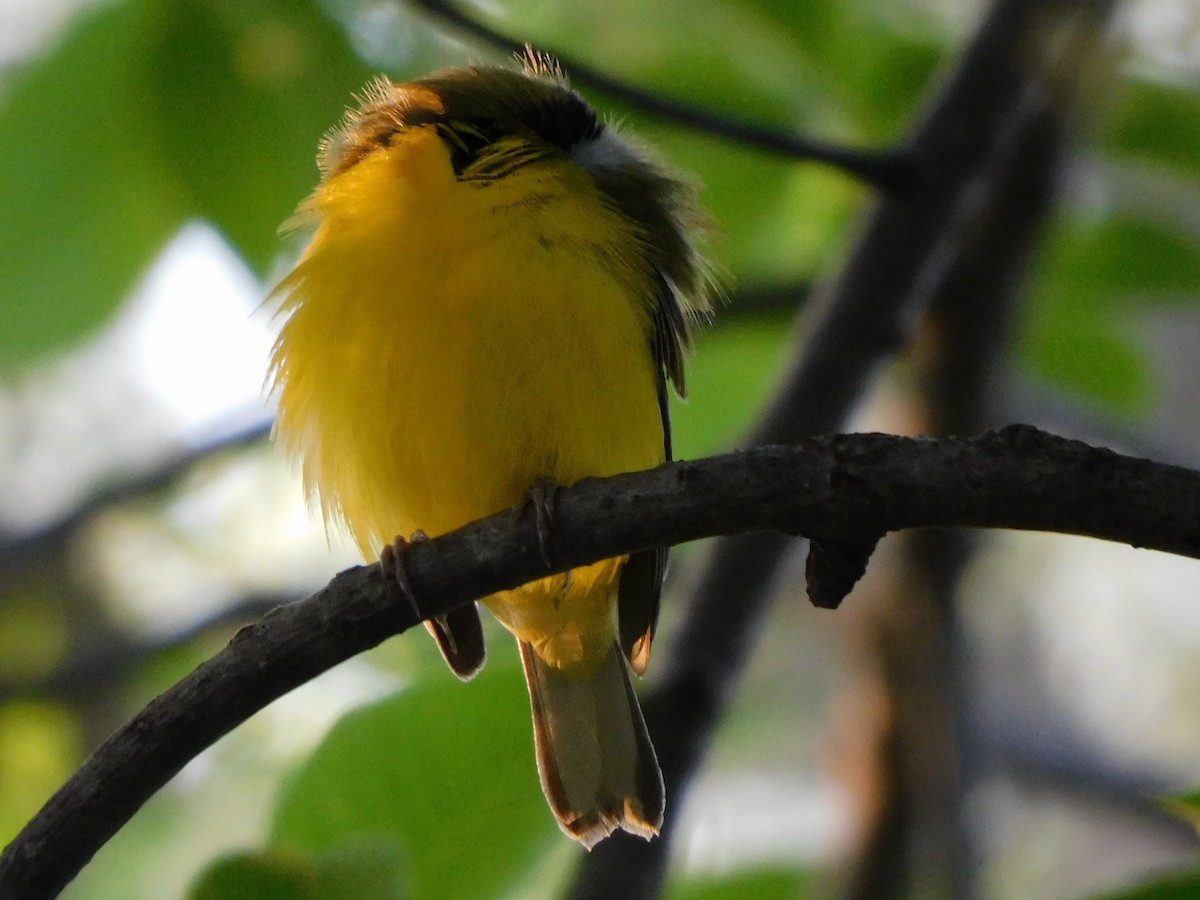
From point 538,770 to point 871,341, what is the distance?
67.4 inches

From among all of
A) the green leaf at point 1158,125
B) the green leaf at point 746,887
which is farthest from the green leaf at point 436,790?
the green leaf at point 1158,125

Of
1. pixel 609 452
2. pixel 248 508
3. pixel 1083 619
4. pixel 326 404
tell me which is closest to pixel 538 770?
pixel 609 452

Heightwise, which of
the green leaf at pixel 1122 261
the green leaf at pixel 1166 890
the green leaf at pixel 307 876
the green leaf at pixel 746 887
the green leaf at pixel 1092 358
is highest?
the green leaf at pixel 307 876

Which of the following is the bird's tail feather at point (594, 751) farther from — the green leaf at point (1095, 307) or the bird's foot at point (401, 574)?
the green leaf at point (1095, 307)

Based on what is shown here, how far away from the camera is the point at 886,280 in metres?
4.38

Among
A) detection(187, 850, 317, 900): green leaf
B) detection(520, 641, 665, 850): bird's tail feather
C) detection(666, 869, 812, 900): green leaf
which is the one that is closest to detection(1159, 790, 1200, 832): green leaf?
detection(187, 850, 317, 900): green leaf

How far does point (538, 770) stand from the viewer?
350 centimetres

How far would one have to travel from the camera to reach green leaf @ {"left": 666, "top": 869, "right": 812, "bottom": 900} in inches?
169

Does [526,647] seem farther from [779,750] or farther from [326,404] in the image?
[779,750]

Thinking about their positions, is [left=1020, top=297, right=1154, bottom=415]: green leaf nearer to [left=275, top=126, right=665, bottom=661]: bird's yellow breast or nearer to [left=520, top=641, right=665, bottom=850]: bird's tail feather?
[left=275, top=126, right=665, bottom=661]: bird's yellow breast

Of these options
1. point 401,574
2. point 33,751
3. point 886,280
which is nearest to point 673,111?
point 886,280

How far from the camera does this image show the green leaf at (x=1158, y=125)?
176 inches

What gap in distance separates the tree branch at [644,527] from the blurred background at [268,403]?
10.0 inches

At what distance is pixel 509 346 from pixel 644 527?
1106 mm
